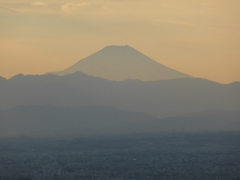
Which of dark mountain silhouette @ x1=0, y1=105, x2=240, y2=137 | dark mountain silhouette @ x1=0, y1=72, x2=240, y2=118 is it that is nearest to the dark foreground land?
dark mountain silhouette @ x1=0, y1=105, x2=240, y2=137

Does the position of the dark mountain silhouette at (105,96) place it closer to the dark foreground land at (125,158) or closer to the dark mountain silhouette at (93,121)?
the dark mountain silhouette at (93,121)

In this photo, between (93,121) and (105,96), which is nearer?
(93,121)

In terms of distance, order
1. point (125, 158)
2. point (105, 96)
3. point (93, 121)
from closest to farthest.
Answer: point (125, 158), point (93, 121), point (105, 96)

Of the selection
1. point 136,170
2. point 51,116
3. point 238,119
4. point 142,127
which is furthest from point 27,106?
point 136,170

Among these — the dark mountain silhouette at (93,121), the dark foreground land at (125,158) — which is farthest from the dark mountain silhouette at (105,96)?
the dark foreground land at (125,158)

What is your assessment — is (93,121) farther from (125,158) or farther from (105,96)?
(125,158)

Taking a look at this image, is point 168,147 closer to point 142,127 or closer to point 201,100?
point 142,127

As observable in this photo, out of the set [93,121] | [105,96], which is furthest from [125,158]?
[105,96]

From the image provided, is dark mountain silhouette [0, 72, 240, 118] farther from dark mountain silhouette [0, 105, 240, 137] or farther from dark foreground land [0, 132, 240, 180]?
dark foreground land [0, 132, 240, 180]
